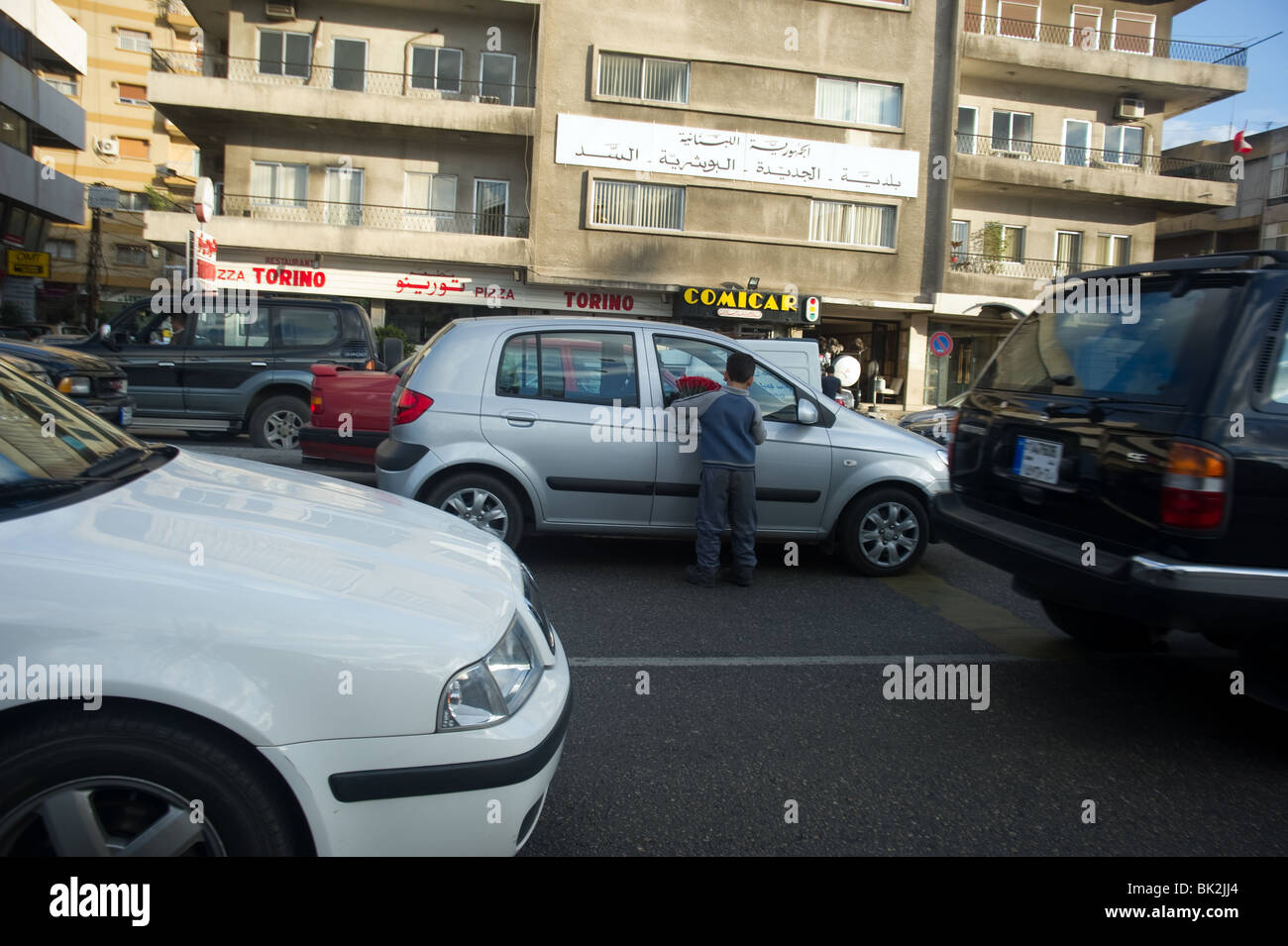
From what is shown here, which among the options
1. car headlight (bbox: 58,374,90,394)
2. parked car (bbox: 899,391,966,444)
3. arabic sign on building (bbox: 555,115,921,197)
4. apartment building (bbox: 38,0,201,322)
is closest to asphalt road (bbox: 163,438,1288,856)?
car headlight (bbox: 58,374,90,394)

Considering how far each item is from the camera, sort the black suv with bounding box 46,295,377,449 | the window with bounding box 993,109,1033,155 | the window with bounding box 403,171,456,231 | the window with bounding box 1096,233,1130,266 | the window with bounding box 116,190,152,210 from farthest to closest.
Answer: the window with bounding box 116,190,152,210 < the window with bounding box 1096,233,1130,266 < the window with bounding box 993,109,1033,155 < the window with bounding box 403,171,456,231 < the black suv with bounding box 46,295,377,449

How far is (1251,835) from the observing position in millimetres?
3264

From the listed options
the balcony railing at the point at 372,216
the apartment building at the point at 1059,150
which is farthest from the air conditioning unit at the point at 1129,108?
the balcony railing at the point at 372,216

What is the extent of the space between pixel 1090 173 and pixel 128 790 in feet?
102

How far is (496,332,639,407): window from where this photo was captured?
259 inches

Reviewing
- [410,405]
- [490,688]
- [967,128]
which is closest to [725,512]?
[410,405]

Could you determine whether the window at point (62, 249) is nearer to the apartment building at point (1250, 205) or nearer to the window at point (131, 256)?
the window at point (131, 256)

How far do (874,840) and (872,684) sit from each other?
1582 millimetres

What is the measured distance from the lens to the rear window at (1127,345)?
3719 millimetres

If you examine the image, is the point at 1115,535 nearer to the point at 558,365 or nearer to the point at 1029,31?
the point at 558,365

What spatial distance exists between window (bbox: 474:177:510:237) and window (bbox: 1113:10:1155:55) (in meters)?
20.1

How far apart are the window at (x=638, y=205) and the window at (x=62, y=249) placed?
111ft

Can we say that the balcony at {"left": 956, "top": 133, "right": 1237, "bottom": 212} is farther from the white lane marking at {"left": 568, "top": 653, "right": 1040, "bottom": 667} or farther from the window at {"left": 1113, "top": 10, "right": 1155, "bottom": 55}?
the white lane marking at {"left": 568, "top": 653, "right": 1040, "bottom": 667}

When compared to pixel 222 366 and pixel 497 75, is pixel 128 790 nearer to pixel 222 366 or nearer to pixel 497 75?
pixel 222 366
